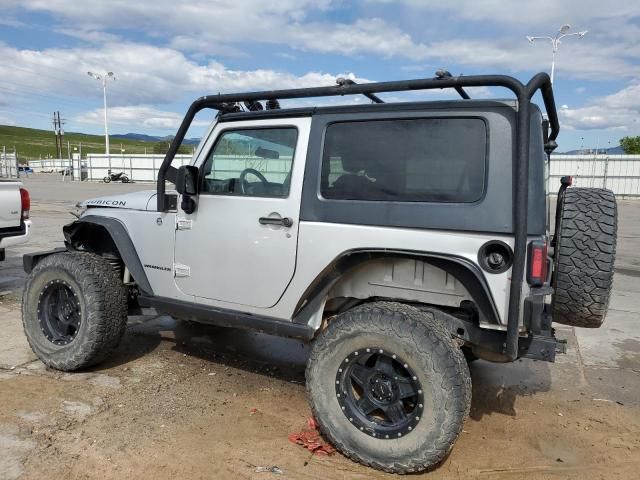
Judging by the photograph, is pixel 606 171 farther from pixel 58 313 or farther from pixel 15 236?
pixel 58 313

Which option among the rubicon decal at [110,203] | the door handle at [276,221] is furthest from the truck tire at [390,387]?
the rubicon decal at [110,203]


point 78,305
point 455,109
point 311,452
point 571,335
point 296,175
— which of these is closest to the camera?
point 455,109

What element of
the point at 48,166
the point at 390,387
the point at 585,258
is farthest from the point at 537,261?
the point at 48,166

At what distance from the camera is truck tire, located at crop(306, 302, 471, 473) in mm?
2814

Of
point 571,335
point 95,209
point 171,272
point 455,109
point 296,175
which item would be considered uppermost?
point 455,109

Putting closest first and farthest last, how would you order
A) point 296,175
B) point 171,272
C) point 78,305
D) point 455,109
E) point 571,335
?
1. point 455,109
2. point 296,175
3. point 171,272
4. point 78,305
5. point 571,335

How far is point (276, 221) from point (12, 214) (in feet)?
14.9

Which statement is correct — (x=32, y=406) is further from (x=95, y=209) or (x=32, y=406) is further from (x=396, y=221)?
(x=396, y=221)

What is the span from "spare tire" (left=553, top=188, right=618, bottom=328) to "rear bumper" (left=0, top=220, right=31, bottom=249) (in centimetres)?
603

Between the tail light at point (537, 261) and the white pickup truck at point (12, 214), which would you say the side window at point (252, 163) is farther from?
the white pickup truck at point (12, 214)

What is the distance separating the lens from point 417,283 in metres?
3.18

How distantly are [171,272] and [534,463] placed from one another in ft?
8.93

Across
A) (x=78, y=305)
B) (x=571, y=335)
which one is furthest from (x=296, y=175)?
(x=571, y=335)

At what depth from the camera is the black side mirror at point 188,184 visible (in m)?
3.65
